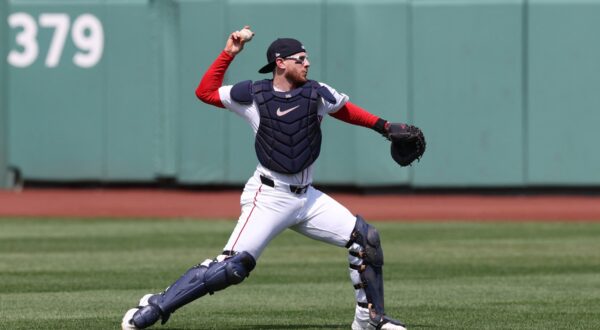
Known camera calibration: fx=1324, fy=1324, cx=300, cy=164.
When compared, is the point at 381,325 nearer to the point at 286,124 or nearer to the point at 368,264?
the point at 368,264

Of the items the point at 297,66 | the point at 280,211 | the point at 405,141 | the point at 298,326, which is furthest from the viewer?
the point at 298,326

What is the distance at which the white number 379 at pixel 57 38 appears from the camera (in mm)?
25234

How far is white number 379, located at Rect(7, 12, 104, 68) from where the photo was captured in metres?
25.2

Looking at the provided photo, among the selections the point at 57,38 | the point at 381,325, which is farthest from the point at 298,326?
the point at 57,38

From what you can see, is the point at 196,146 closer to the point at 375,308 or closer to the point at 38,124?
the point at 38,124

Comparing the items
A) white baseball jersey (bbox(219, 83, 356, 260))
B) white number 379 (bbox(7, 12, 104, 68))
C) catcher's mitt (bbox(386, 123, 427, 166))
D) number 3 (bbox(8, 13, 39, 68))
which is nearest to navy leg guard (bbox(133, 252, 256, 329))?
white baseball jersey (bbox(219, 83, 356, 260))

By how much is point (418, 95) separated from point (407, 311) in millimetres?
14130

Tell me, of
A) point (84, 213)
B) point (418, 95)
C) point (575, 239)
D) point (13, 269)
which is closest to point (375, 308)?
point (13, 269)

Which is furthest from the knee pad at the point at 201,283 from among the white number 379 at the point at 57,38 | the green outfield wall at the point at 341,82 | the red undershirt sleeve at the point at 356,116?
the white number 379 at the point at 57,38

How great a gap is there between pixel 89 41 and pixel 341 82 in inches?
196

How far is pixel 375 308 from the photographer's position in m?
8.91

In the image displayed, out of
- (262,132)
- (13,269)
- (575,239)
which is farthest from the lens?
(575,239)

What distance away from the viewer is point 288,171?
28.7 feet

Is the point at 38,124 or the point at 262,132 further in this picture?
the point at 38,124
